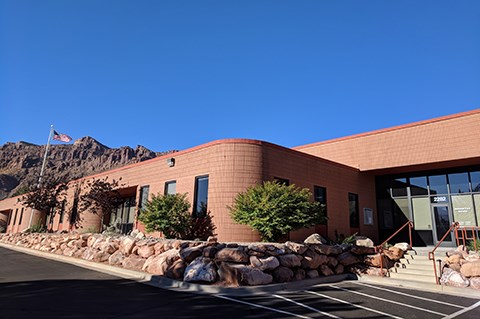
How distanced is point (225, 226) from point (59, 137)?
2686cm

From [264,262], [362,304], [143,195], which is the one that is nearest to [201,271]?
[264,262]

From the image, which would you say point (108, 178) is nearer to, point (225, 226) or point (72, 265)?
point (72, 265)

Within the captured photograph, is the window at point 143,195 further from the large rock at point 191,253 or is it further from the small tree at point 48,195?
the small tree at point 48,195

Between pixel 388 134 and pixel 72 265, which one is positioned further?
pixel 388 134

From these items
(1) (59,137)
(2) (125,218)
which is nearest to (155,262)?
(2) (125,218)

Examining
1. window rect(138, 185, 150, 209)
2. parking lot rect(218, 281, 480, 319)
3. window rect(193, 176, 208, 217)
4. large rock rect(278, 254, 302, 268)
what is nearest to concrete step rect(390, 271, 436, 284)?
parking lot rect(218, 281, 480, 319)

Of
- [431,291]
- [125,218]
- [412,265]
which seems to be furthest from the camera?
[125,218]

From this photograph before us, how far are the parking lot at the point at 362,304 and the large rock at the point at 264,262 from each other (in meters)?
1.13

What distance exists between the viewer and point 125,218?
2162 cm

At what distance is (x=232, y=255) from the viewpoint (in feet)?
31.8

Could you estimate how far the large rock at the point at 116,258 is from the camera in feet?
41.1

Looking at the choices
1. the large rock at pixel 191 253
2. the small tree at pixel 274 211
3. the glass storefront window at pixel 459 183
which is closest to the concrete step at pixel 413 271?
the small tree at pixel 274 211

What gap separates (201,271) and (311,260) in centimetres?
409

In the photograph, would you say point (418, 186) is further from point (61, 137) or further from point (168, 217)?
point (61, 137)
